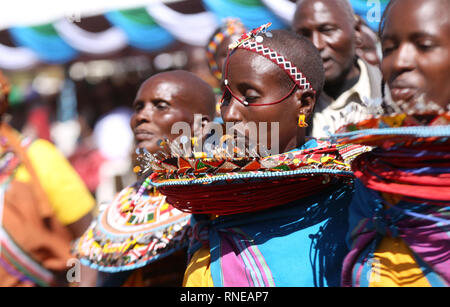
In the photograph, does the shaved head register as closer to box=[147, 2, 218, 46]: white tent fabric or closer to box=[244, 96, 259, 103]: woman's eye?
box=[244, 96, 259, 103]: woman's eye

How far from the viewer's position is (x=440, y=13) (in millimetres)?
1399

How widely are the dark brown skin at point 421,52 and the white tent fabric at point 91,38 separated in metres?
6.92

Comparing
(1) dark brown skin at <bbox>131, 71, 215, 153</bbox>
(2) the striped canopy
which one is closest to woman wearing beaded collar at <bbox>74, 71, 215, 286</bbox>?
(1) dark brown skin at <bbox>131, 71, 215, 153</bbox>

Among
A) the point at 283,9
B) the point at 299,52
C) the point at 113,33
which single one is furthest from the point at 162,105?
the point at 113,33

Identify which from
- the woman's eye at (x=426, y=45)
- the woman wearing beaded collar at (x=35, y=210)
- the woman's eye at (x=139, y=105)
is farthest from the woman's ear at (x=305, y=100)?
the woman wearing beaded collar at (x=35, y=210)

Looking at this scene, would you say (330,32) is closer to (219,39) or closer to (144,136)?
(219,39)

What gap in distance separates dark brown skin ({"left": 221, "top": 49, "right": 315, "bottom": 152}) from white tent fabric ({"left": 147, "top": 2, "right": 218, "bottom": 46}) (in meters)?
5.02

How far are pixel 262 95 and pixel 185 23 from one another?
5440mm

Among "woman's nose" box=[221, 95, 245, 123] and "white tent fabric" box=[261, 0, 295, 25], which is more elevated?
"woman's nose" box=[221, 95, 245, 123]

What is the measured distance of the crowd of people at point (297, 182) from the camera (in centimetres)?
138

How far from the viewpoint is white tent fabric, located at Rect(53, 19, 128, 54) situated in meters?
8.01

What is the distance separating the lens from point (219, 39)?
321 centimetres

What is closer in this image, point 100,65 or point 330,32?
point 330,32

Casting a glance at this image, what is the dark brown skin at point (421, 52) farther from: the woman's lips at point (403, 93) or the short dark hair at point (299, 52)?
the short dark hair at point (299, 52)
